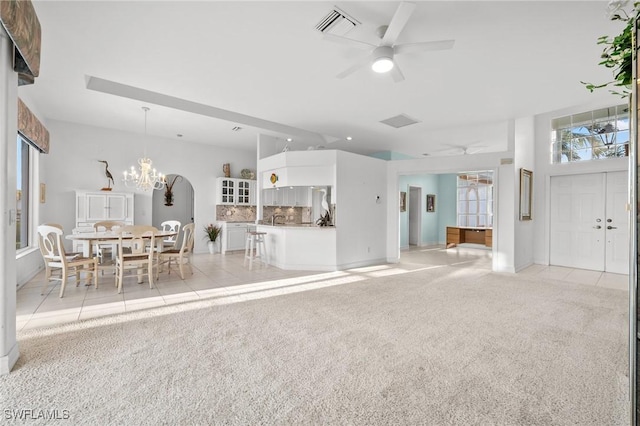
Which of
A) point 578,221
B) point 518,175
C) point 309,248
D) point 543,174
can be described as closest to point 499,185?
point 518,175

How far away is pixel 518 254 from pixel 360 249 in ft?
10.0

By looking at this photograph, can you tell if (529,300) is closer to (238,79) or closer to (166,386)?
(166,386)

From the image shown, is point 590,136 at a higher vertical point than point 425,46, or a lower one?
lower

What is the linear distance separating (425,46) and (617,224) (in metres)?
5.50

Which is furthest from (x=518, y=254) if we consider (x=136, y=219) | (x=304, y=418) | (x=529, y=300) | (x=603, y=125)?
(x=136, y=219)

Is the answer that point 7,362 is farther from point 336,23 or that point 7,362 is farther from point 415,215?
point 415,215

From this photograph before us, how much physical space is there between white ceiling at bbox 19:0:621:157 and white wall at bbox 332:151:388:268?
0.98m

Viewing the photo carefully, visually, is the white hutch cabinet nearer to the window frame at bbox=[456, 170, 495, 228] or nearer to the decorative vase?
the decorative vase

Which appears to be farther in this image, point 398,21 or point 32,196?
point 32,196

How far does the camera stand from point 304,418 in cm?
165

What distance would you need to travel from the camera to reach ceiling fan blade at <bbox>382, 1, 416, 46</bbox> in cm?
246

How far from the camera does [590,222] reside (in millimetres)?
5855

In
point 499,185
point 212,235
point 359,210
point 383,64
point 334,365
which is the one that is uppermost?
point 383,64

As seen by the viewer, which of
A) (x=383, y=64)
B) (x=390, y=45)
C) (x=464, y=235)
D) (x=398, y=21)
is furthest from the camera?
(x=464, y=235)
